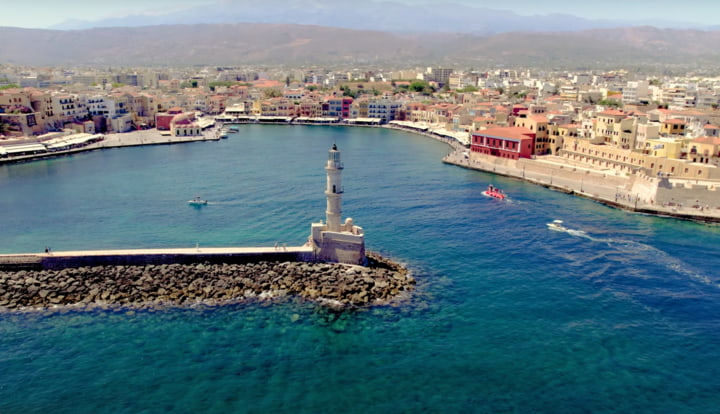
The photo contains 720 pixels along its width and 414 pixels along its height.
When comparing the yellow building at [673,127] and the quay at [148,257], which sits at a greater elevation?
the yellow building at [673,127]

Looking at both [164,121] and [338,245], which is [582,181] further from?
[164,121]

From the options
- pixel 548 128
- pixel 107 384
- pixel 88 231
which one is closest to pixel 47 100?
pixel 88 231

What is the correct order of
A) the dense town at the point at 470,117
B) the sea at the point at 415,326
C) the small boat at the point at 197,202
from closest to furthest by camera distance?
1. the sea at the point at 415,326
2. the small boat at the point at 197,202
3. the dense town at the point at 470,117

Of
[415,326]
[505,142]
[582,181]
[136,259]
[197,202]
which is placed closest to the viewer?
[415,326]

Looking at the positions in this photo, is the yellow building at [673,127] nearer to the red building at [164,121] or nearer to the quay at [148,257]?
the quay at [148,257]

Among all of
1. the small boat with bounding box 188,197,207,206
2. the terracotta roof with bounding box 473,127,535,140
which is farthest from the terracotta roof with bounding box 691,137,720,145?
the small boat with bounding box 188,197,207,206

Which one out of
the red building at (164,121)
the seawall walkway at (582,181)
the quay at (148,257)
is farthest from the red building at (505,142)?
the red building at (164,121)

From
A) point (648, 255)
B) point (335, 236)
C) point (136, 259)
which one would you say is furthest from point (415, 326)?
point (648, 255)

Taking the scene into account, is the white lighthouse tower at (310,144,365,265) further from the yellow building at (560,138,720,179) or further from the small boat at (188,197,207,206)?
the yellow building at (560,138,720,179)
